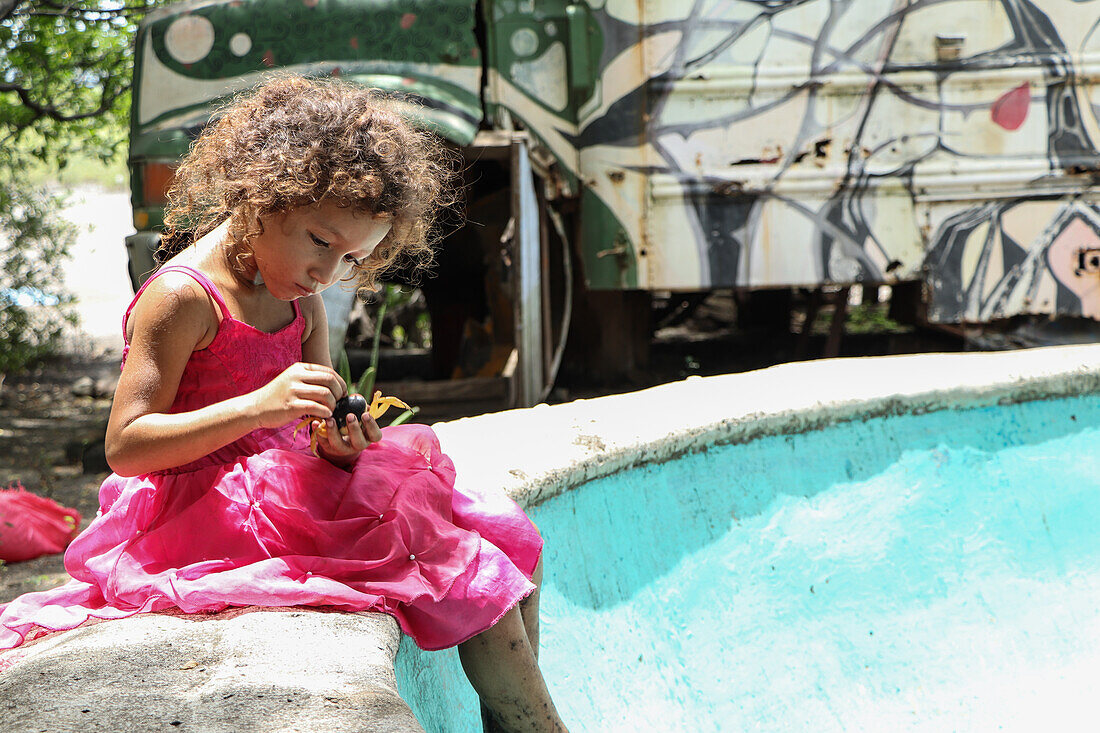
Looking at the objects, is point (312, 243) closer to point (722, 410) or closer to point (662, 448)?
point (662, 448)

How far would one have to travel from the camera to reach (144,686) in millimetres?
1219

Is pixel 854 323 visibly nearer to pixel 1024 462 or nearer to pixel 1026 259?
pixel 1026 259

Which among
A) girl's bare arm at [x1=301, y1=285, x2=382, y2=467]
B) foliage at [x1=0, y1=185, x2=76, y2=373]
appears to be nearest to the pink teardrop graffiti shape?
girl's bare arm at [x1=301, y1=285, x2=382, y2=467]

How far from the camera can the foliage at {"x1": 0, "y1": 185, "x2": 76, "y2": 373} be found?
767 centimetres

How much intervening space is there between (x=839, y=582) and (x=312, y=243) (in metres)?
1.64

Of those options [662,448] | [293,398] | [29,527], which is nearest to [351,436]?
[293,398]

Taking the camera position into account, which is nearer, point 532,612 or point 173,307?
point 173,307

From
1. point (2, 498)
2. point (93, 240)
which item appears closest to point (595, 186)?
point (2, 498)

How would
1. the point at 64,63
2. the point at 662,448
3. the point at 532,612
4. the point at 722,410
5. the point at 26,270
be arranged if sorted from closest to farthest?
1. the point at 532,612
2. the point at 662,448
3. the point at 722,410
4. the point at 64,63
5. the point at 26,270

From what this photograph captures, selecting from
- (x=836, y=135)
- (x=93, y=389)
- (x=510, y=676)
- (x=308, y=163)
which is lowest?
(x=93, y=389)

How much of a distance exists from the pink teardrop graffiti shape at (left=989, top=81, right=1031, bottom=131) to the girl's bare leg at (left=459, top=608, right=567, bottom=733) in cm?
431

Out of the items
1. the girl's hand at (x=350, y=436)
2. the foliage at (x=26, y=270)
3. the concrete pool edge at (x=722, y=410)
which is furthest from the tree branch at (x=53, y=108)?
the girl's hand at (x=350, y=436)

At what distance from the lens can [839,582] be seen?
Answer: 257cm

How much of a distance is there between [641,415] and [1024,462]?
1.20m
